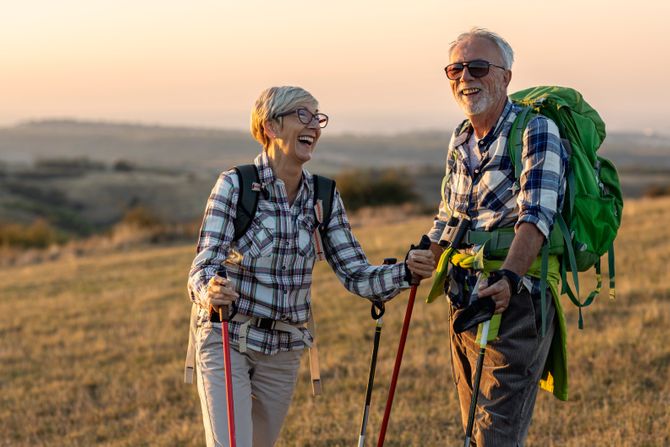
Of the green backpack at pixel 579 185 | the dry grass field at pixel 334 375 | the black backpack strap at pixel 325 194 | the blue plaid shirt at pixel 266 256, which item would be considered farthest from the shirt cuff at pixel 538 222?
the dry grass field at pixel 334 375

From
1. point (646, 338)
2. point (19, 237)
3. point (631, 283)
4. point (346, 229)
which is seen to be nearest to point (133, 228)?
point (19, 237)

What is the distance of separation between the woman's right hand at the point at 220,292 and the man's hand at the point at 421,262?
96 centimetres

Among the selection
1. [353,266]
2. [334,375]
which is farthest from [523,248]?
[334,375]

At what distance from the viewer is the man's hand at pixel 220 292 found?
4199 mm

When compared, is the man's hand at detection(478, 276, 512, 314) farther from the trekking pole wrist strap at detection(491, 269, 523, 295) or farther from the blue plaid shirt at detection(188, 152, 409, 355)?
the blue plaid shirt at detection(188, 152, 409, 355)

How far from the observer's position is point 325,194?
4738 millimetres

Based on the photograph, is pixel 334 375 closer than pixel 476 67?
No

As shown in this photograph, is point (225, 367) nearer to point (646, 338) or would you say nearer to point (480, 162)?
point (480, 162)

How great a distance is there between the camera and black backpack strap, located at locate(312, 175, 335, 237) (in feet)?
15.5

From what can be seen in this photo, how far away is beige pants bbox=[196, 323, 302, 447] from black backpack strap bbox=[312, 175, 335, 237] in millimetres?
753

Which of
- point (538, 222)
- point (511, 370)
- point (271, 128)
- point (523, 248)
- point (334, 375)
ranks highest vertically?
point (271, 128)

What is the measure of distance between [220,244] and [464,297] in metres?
1.24

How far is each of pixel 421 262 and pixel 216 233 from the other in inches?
41.9

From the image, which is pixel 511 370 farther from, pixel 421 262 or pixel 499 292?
pixel 421 262
